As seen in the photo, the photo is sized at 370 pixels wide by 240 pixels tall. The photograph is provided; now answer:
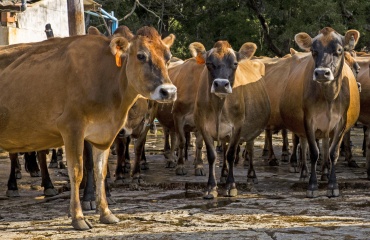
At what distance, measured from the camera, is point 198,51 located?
40.4 feet

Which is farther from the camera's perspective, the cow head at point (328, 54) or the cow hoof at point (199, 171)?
the cow hoof at point (199, 171)

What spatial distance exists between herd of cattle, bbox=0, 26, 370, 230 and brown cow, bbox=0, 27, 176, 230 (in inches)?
0.4

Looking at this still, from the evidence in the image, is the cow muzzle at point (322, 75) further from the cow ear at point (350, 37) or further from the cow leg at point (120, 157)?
the cow leg at point (120, 157)

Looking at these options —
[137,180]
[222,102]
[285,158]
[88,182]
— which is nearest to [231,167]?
[222,102]

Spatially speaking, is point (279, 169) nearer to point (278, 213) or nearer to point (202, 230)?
point (278, 213)

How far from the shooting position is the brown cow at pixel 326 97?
1152 cm

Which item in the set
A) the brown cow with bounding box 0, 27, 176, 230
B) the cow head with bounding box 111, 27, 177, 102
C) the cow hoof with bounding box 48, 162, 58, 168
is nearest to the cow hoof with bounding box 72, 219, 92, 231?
the brown cow with bounding box 0, 27, 176, 230

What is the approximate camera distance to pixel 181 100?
588 inches

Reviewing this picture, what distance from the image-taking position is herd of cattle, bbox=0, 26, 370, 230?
8.97 meters

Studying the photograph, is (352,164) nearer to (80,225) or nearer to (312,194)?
(312,194)

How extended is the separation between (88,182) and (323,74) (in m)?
3.45

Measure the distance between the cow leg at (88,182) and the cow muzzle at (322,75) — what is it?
126 inches

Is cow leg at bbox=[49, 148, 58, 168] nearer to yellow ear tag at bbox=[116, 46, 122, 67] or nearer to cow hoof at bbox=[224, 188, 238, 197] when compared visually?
cow hoof at bbox=[224, 188, 238, 197]

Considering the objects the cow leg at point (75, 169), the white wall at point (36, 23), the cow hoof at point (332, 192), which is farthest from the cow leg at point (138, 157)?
the white wall at point (36, 23)
